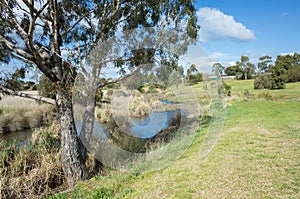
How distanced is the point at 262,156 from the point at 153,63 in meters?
3.11

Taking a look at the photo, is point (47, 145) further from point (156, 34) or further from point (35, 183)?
point (156, 34)

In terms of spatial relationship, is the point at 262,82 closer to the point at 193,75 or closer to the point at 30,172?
the point at 193,75

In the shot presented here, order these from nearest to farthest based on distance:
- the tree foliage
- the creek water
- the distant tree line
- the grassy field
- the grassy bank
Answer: the grassy field, the tree foliage, the creek water, the grassy bank, the distant tree line

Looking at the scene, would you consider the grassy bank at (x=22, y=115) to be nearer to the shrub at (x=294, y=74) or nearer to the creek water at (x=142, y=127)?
the creek water at (x=142, y=127)

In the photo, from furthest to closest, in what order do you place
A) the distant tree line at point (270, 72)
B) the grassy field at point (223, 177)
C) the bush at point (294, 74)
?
the bush at point (294, 74)
the distant tree line at point (270, 72)
the grassy field at point (223, 177)

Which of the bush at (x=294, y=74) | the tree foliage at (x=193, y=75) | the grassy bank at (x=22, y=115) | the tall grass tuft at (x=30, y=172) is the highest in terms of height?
the bush at (x=294, y=74)

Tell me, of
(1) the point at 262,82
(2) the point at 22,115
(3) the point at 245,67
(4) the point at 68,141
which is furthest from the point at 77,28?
(3) the point at 245,67

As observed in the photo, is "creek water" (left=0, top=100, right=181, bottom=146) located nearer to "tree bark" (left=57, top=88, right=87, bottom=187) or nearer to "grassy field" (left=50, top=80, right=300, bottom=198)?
"tree bark" (left=57, top=88, right=87, bottom=187)

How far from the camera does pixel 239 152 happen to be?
4.27m

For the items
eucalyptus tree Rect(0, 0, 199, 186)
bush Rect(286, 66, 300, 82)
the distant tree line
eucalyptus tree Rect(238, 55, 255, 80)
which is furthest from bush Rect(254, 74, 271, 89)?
eucalyptus tree Rect(0, 0, 199, 186)

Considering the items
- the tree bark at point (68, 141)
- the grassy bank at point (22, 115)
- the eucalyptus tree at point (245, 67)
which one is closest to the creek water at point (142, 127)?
the grassy bank at point (22, 115)

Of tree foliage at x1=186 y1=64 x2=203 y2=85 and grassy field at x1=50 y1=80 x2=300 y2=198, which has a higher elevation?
tree foliage at x1=186 y1=64 x2=203 y2=85

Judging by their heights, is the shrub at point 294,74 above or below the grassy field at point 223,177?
above

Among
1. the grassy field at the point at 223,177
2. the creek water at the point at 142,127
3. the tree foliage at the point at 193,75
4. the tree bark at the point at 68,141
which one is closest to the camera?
the grassy field at the point at 223,177
